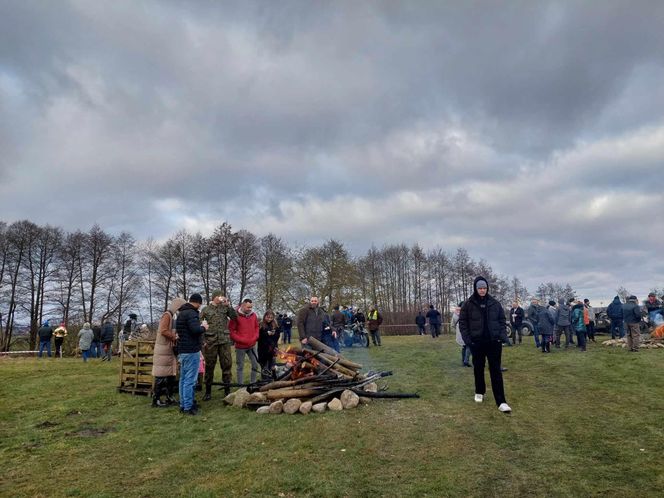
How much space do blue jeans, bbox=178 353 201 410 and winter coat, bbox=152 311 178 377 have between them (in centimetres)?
67

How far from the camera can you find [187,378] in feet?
24.4

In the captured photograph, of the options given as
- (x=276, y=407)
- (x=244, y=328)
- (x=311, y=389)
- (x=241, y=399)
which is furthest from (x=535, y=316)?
(x=241, y=399)

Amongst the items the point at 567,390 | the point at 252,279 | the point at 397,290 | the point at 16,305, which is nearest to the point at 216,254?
the point at 252,279

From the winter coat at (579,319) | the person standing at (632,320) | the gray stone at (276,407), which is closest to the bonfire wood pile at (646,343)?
the person standing at (632,320)

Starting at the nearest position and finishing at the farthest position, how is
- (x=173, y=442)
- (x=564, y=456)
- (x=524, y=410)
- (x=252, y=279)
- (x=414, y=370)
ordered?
(x=564, y=456) → (x=173, y=442) → (x=524, y=410) → (x=414, y=370) → (x=252, y=279)

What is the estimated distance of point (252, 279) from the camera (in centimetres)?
4256

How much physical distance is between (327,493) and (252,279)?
3936 centimetres

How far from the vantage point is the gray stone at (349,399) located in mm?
7309

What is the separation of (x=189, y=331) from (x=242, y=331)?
5.63ft

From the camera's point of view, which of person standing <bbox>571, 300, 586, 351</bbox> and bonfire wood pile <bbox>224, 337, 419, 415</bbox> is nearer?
bonfire wood pile <bbox>224, 337, 419, 415</bbox>

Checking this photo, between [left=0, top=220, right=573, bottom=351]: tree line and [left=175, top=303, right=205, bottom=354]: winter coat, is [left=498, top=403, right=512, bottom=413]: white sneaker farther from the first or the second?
[left=0, top=220, right=573, bottom=351]: tree line

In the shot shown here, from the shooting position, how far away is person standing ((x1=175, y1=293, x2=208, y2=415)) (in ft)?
24.4

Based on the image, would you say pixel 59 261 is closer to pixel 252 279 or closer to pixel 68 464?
pixel 252 279

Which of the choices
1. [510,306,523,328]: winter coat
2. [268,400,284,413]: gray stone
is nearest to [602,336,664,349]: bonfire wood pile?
[510,306,523,328]: winter coat
